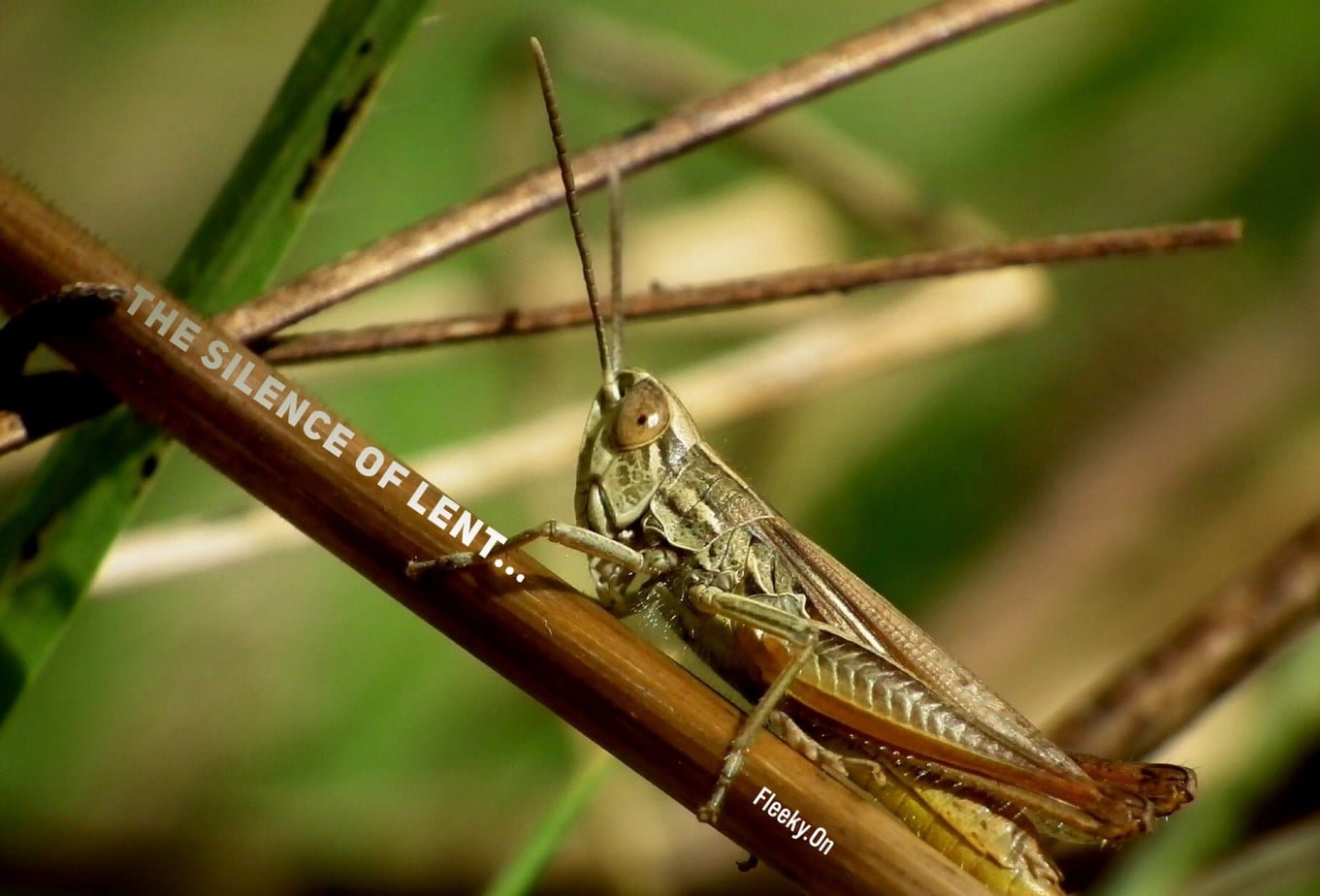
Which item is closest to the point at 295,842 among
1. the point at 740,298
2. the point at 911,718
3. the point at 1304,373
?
the point at 911,718

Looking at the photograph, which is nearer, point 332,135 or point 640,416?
point 332,135

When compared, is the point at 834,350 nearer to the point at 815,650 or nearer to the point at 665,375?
the point at 665,375

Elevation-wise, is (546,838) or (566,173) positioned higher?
(566,173)

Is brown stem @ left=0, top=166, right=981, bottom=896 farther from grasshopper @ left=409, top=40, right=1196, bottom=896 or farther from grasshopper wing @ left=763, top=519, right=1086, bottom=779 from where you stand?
grasshopper wing @ left=763, top=519, right=1086, bottom=779

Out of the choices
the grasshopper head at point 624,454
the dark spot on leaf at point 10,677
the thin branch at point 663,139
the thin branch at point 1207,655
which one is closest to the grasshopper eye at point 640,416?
the grasshopper head at point 624,454

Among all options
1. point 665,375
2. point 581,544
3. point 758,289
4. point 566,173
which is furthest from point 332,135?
point 665,375
